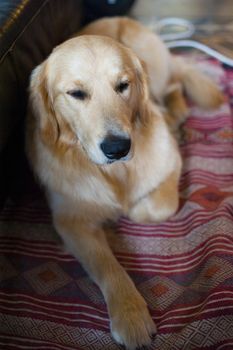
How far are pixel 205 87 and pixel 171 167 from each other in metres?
0.71

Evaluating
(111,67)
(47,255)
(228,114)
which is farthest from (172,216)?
(228,114)

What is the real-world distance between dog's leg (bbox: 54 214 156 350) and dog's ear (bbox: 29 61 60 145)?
27 centimetres

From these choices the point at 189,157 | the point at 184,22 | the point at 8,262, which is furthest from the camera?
the point at 184,22

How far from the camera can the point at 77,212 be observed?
134 cm

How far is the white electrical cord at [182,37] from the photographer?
2.29 metres

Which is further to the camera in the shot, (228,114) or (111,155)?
(228,114)

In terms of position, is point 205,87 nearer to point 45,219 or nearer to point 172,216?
point 172,216

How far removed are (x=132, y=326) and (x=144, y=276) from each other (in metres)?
0.21

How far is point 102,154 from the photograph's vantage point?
3.66 ft

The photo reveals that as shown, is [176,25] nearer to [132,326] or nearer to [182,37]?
[182,37]

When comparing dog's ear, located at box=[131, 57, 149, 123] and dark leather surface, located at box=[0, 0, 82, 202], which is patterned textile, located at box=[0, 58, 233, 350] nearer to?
dark leather surface, located at box=[0, 0, 82, 202]

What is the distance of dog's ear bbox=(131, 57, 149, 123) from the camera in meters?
1.29

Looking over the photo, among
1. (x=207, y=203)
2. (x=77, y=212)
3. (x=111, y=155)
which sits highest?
(x=111, y=155)

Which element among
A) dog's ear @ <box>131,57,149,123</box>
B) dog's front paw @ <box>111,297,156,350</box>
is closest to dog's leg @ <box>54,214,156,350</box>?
dog's front paw @ <box>111,297,156,350</box>
